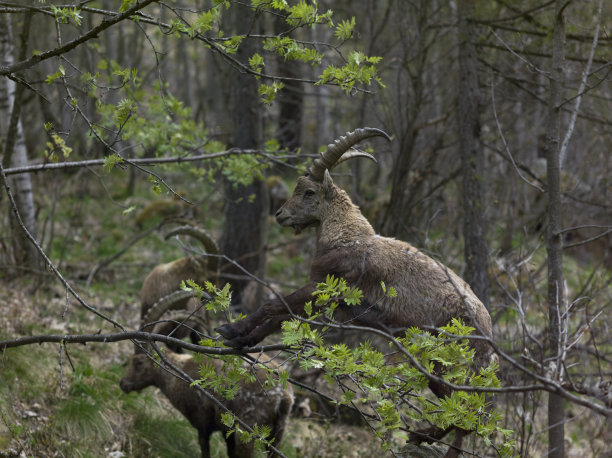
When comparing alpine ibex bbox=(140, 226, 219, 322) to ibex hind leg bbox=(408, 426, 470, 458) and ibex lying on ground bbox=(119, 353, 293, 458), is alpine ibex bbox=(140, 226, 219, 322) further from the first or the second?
ibex hind leg bbox=(408, 426, 470, 458)

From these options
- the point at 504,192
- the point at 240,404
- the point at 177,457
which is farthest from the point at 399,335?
the point at 504,192

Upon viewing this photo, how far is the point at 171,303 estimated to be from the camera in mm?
6656

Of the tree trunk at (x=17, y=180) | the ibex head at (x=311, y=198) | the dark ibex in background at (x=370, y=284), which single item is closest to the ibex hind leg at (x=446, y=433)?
the dark ibex in background at (x=370, y=284)

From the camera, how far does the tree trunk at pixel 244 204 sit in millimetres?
9820

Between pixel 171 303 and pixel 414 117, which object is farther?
pixel 414 117

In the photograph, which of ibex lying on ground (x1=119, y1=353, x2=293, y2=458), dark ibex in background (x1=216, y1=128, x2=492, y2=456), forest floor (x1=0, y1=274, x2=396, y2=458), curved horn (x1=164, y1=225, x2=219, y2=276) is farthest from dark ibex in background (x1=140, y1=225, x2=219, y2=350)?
dark ibex in background (x1=216, y1=128, x2=492, y2=456)

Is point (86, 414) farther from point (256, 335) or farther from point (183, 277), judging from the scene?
point (256, 335)

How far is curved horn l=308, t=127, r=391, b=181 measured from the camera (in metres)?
5.44

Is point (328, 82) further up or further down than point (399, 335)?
further up

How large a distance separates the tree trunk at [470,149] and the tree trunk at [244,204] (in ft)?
10.7

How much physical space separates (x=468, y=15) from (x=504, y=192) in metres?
4.29

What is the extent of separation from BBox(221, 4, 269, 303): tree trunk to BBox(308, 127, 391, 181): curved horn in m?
4.07

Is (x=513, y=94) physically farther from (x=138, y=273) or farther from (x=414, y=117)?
(x=138, y=273)

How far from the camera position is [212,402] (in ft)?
20.9
